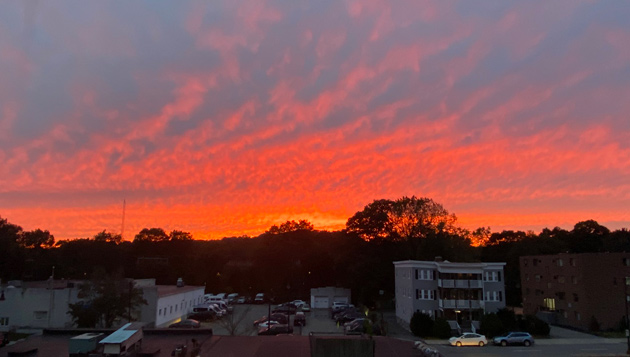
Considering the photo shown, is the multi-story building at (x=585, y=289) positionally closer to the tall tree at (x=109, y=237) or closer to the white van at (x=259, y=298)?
Result: the white van at (x=259, y=298)

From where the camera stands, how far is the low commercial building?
69.0m

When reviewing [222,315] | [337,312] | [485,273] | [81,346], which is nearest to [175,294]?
[222,315]

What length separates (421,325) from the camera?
44.4m

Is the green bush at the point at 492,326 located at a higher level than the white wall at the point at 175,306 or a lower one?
lower

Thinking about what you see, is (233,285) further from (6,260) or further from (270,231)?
(6,260)

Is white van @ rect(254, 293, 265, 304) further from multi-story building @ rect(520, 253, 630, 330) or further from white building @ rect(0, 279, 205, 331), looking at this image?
multi-story building @ rect(520, 253, 630, 330)

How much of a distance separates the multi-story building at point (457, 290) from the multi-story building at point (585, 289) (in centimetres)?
919

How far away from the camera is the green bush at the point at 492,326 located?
139 ft

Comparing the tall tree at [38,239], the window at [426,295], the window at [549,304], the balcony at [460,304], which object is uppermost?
the tall tree at [38,239]

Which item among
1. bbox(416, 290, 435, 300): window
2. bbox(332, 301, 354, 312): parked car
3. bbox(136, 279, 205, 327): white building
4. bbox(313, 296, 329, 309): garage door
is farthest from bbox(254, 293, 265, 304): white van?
bbox(416, 290, 435, 300): window

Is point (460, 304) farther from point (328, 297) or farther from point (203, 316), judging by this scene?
point (203, 316)

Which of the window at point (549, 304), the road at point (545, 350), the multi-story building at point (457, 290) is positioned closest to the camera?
the road at point (545, 350)

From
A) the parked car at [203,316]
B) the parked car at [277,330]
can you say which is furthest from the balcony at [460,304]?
the parked car at [203,316]

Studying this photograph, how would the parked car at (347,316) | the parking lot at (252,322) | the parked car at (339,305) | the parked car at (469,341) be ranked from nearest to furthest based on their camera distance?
the parked car at (469,341)
the parking lot at (252,322)
the parked car at (347,316)
the parked car at (339,305)
